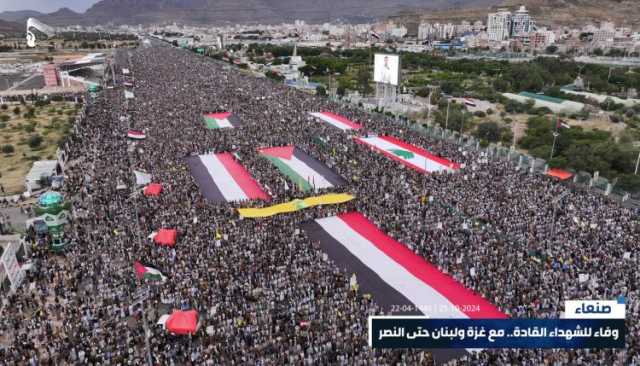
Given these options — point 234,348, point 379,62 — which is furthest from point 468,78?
point 234,348

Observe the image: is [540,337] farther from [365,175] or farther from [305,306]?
[365,175]

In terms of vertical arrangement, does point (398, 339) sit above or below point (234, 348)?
above

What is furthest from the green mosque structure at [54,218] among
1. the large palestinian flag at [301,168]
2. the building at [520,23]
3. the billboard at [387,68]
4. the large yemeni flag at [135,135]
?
the building at [520,23]

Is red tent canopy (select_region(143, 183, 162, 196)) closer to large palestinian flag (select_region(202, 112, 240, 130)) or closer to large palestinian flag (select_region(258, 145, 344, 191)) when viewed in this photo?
large palestinian flag (select_region(258, 145, 344, 191))

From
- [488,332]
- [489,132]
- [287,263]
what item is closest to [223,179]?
[287,263]

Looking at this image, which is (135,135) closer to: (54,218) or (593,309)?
A: (54,218)

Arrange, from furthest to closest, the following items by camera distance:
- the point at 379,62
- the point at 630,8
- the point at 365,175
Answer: the point at 630,8
the point at 379,62
the point at 365,175
